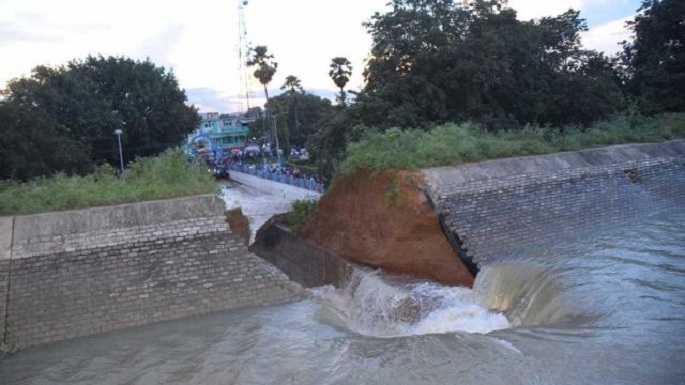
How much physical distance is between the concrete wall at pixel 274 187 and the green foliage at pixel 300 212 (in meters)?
4.08

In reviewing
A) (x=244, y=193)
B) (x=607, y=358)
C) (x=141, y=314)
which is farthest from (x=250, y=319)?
(x=244, y=193)

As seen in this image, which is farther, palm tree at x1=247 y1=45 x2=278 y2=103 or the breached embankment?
palm tree at x1=247 y1=45 x2=278 y2=103

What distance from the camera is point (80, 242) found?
9148 millimetres

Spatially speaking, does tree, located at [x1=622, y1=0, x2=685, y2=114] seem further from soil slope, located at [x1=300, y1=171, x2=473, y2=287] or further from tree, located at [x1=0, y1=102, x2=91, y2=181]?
tree, located at [x1=0, y1=102, x2=91, y2=181]

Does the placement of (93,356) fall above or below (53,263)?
below

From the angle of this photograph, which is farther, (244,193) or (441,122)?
(244,193)

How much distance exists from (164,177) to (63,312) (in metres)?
3.41

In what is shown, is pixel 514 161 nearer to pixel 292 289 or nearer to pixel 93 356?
pixel 292 289

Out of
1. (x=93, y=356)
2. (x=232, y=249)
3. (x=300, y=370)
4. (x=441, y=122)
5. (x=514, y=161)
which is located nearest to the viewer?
(x=300, y=370)

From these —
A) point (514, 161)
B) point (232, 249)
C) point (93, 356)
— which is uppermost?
point (514, 161)

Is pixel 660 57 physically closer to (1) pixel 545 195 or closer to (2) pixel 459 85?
(2) pixel 459 85

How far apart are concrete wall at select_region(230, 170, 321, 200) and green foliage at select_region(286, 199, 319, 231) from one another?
13.4 feet

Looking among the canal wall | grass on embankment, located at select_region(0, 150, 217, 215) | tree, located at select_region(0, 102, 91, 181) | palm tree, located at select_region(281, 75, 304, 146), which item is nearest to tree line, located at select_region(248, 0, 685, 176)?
grass on embankment, located at select_region(0, 150, 217, 215)

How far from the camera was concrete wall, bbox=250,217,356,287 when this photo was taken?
38.9 ft
